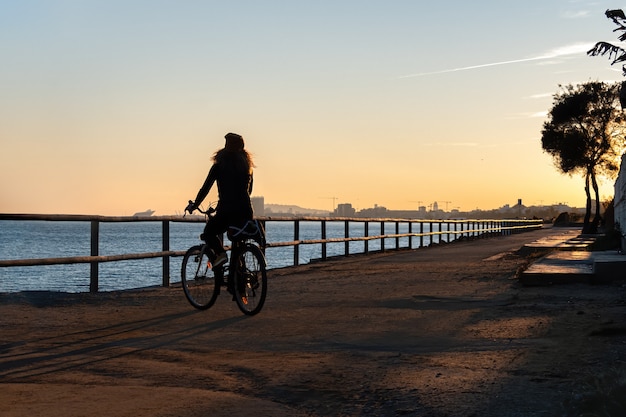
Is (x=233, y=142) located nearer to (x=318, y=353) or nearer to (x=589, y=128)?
(x=318, y=353)

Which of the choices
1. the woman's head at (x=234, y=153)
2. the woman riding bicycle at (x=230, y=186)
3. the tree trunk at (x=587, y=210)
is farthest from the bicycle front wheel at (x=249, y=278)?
the tree trunk at (x=587, y=210)

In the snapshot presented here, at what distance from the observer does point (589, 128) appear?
50562 millimetres

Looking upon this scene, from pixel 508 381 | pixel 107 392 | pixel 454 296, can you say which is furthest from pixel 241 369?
pixel 454 296

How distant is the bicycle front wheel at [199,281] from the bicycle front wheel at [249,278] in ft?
2.34

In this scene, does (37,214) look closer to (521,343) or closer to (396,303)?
(396,303)

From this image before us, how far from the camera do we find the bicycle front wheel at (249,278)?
923 centimetres

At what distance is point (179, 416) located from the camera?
4.64 m

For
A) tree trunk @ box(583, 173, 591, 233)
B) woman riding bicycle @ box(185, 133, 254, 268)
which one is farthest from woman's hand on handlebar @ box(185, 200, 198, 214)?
tree trunk @ box(583, 173, 591, 233)

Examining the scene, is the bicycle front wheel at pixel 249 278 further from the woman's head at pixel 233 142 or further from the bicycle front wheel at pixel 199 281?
the woman's head at pixel 233 142

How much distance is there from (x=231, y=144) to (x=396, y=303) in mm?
2741

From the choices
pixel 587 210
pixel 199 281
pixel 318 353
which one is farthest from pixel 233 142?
pixel 587 210

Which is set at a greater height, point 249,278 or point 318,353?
point 249,278

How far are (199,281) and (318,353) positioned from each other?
3.81m

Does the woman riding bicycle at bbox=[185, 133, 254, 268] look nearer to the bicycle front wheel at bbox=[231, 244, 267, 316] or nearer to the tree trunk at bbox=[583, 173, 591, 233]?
the bicycle front wheel at bbox=[231, 244, 267, 316]
